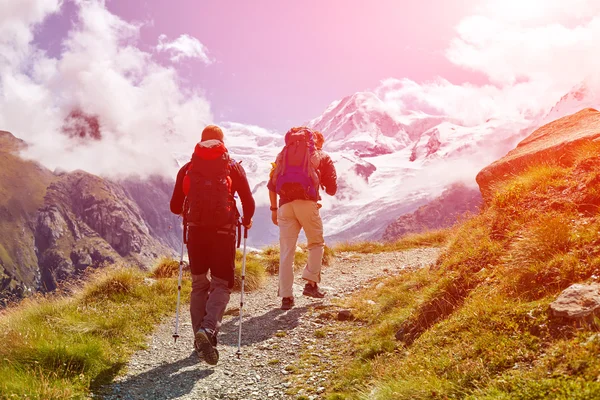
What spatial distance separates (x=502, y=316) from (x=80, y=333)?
6631 mm

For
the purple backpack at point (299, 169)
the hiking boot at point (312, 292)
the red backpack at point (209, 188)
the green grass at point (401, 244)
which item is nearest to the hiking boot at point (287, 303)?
the hiking boot at point (312, 292)

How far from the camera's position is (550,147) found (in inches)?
408

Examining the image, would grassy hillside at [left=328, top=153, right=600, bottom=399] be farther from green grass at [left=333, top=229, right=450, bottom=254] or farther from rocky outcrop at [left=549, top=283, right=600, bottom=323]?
green grass at [left=333, top=229, right=450, bottom=254]

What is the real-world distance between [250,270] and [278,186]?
4791 millimetres

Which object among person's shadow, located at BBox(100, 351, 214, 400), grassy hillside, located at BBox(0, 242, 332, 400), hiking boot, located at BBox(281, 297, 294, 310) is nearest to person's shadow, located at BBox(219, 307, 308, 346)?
hiking boot, located at BBox(281, 297, 294, 310)

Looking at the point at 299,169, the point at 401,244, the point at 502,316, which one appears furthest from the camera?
the point at 401,244

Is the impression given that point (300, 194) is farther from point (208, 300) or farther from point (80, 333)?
point (80, 333)

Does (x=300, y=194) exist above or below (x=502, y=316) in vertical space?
above

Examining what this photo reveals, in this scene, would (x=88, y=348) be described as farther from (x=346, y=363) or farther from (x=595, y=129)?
(x=595, y=129)

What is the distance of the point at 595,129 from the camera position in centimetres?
1009

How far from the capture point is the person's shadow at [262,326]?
341 inches

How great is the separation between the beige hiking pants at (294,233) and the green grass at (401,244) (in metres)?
11.3

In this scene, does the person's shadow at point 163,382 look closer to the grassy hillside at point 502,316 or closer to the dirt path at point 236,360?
the dirt path at point 236,360

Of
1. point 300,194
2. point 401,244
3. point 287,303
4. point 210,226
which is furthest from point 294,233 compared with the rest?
point 401,244
